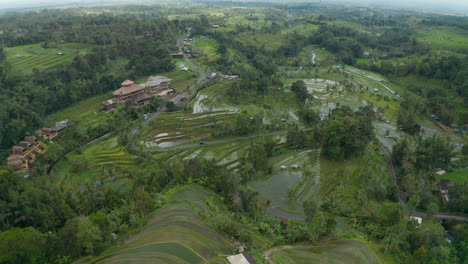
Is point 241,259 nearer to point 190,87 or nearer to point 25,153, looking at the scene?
point 25,153

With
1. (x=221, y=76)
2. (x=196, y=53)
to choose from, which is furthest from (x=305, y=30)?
(x=221, y=76)

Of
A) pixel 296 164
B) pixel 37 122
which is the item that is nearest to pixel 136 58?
pixel 37 122

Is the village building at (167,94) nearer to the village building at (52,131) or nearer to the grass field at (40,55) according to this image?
the village building at (52,131)

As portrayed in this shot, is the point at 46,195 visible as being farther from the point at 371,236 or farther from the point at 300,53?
the point at 300,53

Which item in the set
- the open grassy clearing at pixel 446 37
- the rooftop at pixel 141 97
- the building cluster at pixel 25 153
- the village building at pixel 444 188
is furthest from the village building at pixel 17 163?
the open grassy clearing at pixel 446 37

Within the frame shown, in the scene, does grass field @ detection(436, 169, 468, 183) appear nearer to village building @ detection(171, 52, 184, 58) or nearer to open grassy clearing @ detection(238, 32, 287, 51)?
village building @ detection(171, 52, 184, 58)

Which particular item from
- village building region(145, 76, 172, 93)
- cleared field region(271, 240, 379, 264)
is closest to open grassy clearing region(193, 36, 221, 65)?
village building region(145, 76, 172, 93)
